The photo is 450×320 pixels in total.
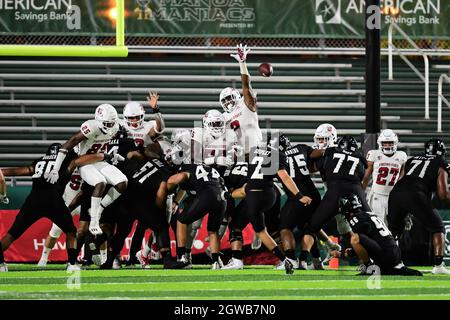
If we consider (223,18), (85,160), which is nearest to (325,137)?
(85,160)

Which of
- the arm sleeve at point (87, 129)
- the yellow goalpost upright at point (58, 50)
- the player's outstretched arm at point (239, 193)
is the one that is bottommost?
the player's outstretched arm at point (239, 193)

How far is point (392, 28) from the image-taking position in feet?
59.1

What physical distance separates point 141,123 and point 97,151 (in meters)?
0.99

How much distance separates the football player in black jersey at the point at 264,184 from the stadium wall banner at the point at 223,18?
5.28m

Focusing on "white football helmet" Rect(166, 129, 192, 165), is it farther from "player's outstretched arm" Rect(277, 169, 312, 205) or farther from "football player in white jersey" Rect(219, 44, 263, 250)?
"player's outstretched arm" Rect(277, 169, 312, 205)

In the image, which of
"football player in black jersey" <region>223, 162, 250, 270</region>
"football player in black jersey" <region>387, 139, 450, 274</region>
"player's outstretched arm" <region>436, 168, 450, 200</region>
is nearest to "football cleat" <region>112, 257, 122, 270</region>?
"football player in black jersey" <region>223, 162, 250, 270</region>

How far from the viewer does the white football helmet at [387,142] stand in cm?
1405

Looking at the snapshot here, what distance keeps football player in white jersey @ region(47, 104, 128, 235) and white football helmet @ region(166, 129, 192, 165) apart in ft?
2.72

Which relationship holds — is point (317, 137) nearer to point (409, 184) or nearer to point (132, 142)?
point (409, 184)

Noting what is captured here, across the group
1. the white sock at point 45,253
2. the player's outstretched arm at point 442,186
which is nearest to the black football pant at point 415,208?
the player's outstretched arm at point 442,186

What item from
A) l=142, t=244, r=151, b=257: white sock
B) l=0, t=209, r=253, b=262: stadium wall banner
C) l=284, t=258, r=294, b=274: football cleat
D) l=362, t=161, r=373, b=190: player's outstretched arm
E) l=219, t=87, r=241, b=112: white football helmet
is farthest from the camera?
l=0, t=209, r=253, b=262: stadium wall banner

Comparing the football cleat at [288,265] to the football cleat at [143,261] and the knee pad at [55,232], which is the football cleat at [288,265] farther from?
the knee pad at [55,232]

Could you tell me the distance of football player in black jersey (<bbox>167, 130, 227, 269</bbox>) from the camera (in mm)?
13008
